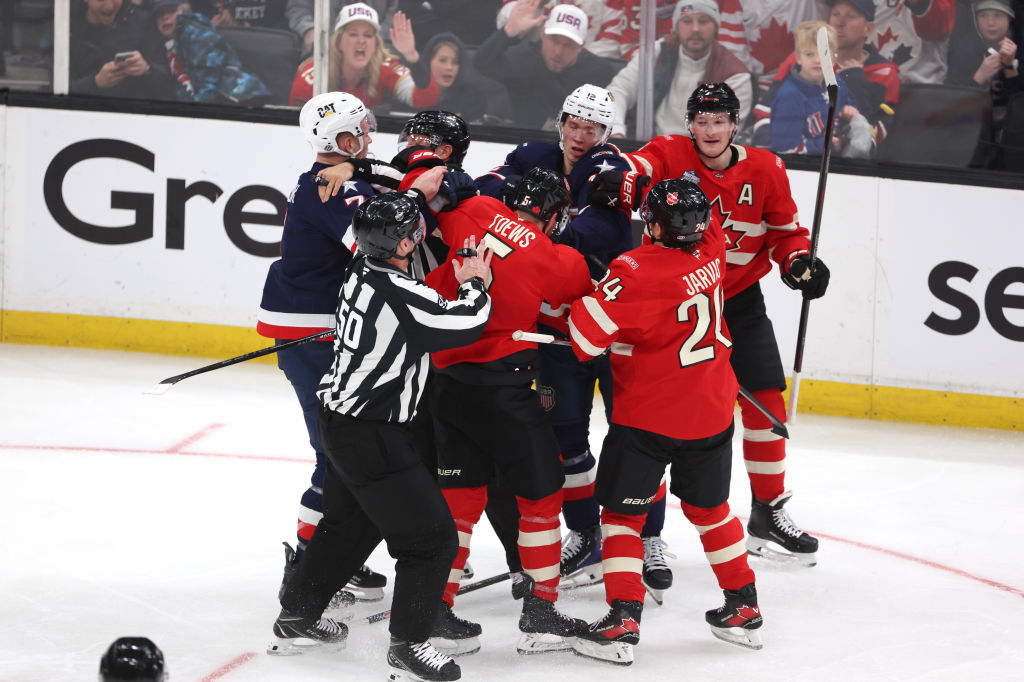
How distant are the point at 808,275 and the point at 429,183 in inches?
52.7

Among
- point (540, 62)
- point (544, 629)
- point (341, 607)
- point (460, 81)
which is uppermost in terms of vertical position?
point (540, 62)

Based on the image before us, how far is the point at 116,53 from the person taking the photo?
22.2 feet

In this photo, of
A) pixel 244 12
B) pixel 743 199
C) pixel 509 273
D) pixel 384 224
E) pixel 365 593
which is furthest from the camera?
pixel 244 12

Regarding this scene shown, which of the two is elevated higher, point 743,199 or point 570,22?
point 570,22

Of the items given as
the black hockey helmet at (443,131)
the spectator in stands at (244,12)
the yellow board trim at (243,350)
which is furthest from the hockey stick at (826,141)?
the spectator in stands at (244,12)

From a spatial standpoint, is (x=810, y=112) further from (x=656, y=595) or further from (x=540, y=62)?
(x=656, y=595)

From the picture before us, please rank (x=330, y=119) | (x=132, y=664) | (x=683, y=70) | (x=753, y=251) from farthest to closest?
(x=683, y=70)
(x=753, y=251)
(x=330, y=119)
(x=132, y=664)

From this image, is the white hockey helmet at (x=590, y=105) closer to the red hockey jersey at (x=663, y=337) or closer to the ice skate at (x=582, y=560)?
the red hockey jersey at (x=663, y=337)

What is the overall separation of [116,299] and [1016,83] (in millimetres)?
4796

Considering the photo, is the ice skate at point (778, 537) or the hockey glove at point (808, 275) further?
the ice skate at point (778, 537)

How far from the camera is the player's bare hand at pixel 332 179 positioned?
332 cm

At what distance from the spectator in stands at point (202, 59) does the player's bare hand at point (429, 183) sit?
12.2 feet

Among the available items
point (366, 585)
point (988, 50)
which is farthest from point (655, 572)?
point (988, 50)

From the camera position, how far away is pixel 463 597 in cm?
373
